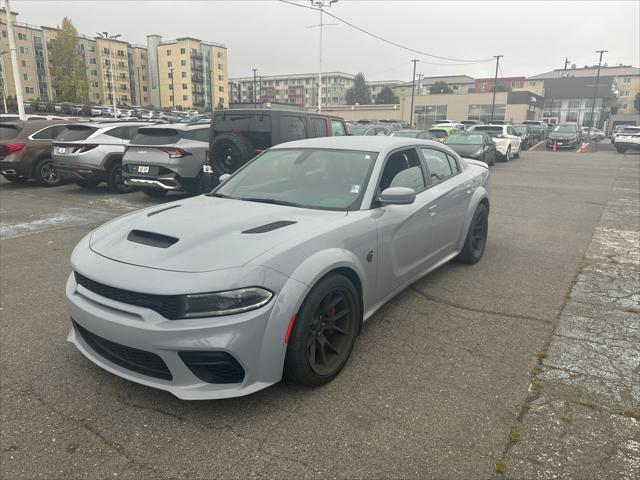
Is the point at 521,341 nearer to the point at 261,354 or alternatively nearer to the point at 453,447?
the point at 453,447

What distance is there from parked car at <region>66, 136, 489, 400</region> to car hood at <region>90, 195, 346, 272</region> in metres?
0.01

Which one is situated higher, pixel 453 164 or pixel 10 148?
pixel 453 164

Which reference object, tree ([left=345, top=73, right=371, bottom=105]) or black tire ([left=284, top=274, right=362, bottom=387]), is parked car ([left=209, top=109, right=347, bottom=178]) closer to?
black tire ([left=284, top=274, right=362, bottom=387])

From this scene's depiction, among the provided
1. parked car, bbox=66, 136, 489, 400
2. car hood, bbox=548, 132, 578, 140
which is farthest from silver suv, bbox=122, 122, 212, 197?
car hood, bbox=548, 132, 578, 140

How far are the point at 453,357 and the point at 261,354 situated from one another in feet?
5.19

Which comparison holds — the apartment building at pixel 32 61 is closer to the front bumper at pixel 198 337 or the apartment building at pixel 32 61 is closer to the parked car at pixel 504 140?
the parked car at pixel 504 140

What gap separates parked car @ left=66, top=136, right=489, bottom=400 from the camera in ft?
8.21

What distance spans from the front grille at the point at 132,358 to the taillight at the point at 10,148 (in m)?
9.82

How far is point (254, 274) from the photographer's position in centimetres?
256

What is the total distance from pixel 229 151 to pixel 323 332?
5.66 metres

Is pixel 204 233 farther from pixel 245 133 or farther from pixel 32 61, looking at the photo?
pixel 32 61

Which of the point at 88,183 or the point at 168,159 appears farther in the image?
the point at 88,183

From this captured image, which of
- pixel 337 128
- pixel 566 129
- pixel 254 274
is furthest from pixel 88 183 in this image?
pixel 566 129

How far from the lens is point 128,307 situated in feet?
8.48
